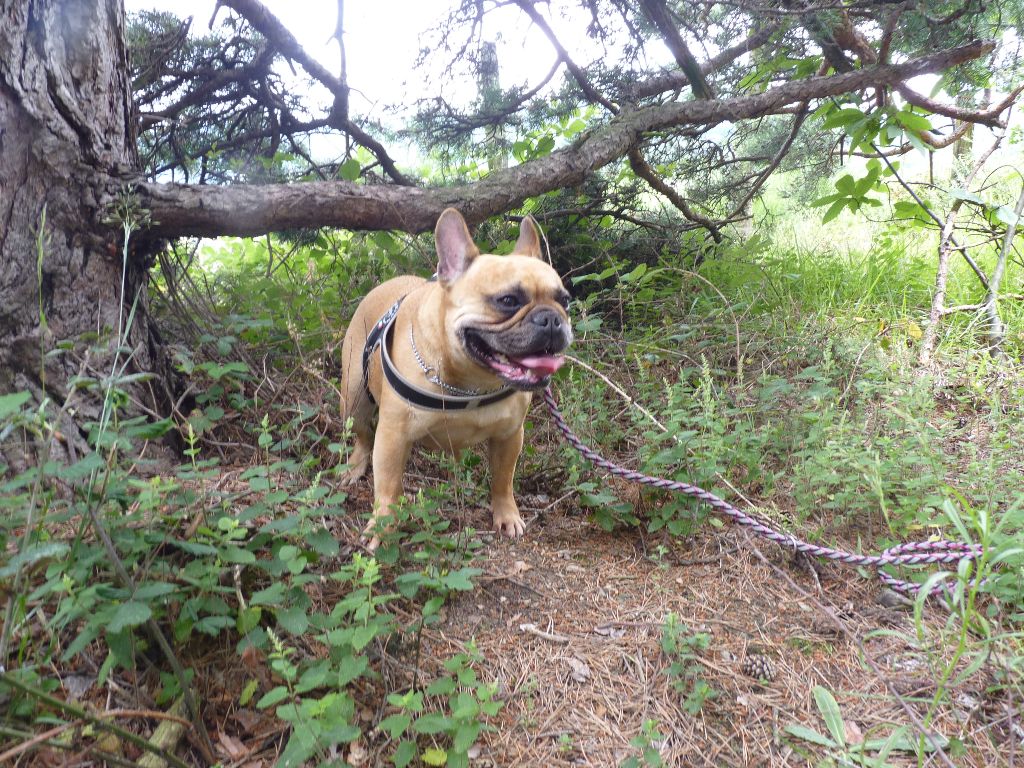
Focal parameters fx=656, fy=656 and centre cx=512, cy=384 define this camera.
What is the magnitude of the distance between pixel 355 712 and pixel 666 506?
163 centimetres

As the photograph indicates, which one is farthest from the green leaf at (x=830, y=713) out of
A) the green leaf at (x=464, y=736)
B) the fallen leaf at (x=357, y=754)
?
the fallen leaf at (x=357, y=754)

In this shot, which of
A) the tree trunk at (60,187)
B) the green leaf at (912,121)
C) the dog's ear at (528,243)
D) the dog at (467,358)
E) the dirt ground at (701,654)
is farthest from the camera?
the green leaf at (912,121)

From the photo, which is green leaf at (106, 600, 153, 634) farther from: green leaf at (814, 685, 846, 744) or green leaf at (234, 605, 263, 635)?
green leaf at (814, 685, 846, 744)

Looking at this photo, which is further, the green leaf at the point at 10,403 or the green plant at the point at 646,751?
the green plant at the point at 646,751

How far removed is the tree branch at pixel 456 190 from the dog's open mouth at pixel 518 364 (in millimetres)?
1211

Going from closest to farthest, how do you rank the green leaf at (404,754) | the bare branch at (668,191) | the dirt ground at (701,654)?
the green leaf at (404,754) → the dirt ground at (701,654) → the bare branch at (668,191)

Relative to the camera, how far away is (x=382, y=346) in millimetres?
3195

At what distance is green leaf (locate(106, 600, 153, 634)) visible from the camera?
149 centimetres

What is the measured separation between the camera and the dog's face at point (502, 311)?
8.96 ft

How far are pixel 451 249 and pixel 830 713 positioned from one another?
229cm

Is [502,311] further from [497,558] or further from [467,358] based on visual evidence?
[497,558]

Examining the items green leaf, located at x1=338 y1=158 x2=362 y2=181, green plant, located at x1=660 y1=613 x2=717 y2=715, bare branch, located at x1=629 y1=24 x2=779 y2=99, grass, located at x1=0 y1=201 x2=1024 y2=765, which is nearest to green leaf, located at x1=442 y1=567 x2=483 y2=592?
grass, located at x1=0 y1=201 x2=1024 y2=765

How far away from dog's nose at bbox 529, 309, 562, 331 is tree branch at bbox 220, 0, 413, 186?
2.50 m

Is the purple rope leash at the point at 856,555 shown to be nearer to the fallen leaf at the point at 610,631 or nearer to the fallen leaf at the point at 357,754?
the fallen leaf at the point at 610,631
